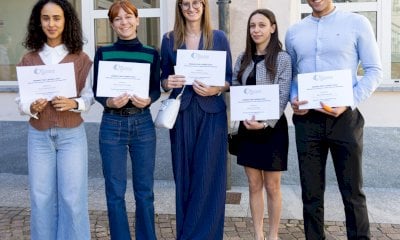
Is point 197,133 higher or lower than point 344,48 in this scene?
lower

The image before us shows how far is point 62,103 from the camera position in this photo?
3.32 metres

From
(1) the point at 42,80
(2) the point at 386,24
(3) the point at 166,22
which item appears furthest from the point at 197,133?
(2) the point at 386,24

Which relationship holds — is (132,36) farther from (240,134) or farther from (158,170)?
(158,170)

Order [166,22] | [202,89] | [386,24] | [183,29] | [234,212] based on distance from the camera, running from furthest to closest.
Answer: [166,22] < [386,24] < [234,212] < [183,29] < [202,89]

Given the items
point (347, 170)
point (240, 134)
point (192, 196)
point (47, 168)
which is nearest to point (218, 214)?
point (192, 196)

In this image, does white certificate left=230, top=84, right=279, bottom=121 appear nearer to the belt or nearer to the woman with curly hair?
the belt

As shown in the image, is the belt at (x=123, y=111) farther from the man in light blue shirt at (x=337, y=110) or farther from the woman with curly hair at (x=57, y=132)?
the man in light blue shirt at (x=337, y=110)

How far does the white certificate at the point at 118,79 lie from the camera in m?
3.57

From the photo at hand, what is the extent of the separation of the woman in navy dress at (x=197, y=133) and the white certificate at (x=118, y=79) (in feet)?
0.87

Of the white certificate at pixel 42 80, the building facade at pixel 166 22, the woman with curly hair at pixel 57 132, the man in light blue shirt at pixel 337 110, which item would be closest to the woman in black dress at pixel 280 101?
the man in light blue shirt at pixel 337 110

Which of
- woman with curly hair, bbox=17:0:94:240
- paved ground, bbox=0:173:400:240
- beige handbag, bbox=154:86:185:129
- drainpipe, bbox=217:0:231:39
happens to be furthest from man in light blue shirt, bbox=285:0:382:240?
drainpipe, bbox=217:0:231:39

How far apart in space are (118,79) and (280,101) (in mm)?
1263

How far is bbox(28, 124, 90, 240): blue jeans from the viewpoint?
341cm

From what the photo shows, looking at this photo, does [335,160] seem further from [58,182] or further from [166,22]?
[166,22]
